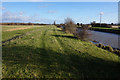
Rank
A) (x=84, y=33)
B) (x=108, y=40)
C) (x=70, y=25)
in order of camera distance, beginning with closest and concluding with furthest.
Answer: (x=84, y=33)
(x=108, y=40)
(x=70, y=25)

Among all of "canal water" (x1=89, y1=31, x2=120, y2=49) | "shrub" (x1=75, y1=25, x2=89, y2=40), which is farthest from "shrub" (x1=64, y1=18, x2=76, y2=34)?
Answer: "shrub" (x1=75, y1=25, x2=89, y2=40)

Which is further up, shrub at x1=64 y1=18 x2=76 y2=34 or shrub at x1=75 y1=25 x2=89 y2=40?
shrub at x1=64 y1=18 x2=76 y2=34

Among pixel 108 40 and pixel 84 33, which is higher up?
pixel 84 33

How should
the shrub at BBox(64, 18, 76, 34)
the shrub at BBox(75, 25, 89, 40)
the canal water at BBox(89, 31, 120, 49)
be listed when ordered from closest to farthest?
the canal water at BBox(89, 31, 120, 49)
the shrub at BBox(75, 25, 89, 40)
the shrub at BBox(64, 18, 76, 34)

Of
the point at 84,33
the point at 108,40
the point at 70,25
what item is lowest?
the point at 108,40

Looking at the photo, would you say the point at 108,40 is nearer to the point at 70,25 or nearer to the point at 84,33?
the point at 84,33

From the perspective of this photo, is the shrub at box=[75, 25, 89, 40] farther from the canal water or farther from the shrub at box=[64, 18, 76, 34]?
the shrub at box=[64, 18, 76, 34]

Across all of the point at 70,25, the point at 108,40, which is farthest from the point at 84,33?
the point at 70,25

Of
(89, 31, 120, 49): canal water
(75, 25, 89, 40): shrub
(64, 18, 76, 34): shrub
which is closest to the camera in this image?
(89, 31, 120, 49): canal water

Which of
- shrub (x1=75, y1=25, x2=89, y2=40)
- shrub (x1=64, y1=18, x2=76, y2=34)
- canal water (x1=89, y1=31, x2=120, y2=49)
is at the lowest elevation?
canal water (x1=89, y1=31, x2=120, y2=49)

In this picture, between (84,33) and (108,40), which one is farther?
(108,40)

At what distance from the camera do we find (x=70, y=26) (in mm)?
31016

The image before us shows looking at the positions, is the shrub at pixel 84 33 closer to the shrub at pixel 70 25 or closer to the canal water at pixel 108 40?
the canal water at pixel 108 40

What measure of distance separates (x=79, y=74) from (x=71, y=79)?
25.2 inches
